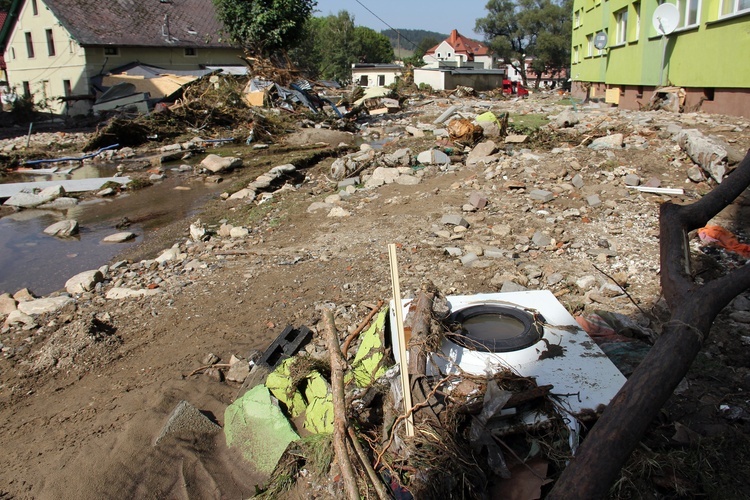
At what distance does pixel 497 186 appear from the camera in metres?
A: 6.82

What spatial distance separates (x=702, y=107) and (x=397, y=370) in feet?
38.1

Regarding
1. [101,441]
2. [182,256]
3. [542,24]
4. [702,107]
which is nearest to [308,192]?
[182,256]

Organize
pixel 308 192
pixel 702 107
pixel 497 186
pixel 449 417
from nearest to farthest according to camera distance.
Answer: pixel 449 417 < pixel 497 186 < pixel 308 192 < pixel 702 107

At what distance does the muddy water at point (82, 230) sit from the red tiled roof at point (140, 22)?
15.5 metres

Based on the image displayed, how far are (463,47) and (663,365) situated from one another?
266 feet

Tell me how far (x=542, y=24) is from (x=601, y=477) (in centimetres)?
5145

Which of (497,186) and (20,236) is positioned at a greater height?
(497,186)

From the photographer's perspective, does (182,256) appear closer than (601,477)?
No

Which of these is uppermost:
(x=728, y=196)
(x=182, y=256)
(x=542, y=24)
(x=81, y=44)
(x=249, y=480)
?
(x=542, y=24)

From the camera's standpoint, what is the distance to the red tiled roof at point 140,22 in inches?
933

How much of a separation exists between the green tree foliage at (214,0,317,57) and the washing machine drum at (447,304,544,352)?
18.0 meters

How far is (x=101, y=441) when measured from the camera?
3041mm

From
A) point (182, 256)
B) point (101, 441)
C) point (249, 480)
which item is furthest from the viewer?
point (182, 256)

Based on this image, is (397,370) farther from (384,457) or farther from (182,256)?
(182,256)
